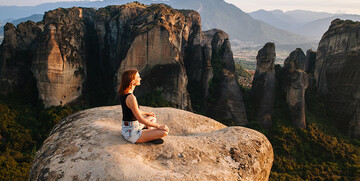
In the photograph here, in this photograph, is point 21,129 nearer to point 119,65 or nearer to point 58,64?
point 58,64

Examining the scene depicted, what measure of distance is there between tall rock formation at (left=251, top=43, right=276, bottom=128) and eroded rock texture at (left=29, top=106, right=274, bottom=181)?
20.4m

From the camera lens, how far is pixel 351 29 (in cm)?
2356

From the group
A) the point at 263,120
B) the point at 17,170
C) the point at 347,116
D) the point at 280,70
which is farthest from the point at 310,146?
the point at 17,170

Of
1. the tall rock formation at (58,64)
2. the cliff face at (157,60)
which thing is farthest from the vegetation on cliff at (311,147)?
the tall rock formation at (58,64)

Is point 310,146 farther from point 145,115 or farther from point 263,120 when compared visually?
point 145,115

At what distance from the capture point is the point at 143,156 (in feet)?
14.3

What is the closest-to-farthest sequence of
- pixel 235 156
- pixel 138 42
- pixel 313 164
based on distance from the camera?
1. pixel 235 156
2. pixel 313 164
3. pixel 138 42

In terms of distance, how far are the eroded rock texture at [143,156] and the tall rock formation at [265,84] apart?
2036 centimetres

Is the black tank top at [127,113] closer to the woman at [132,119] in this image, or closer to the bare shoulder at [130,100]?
the woman at [132,119]

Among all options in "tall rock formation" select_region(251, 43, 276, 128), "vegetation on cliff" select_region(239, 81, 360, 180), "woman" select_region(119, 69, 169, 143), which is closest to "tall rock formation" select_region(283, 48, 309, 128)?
"vegetation on cliff" select_region(239, 81, 360, 180)

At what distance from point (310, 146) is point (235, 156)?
1810 centimetres

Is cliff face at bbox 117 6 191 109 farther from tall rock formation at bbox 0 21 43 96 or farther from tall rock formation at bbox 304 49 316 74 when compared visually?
tall rock formation at bbox 304 49 316 74

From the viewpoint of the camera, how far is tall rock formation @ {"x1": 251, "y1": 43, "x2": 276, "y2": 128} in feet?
82.2

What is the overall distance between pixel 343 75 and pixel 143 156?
27.4 m
